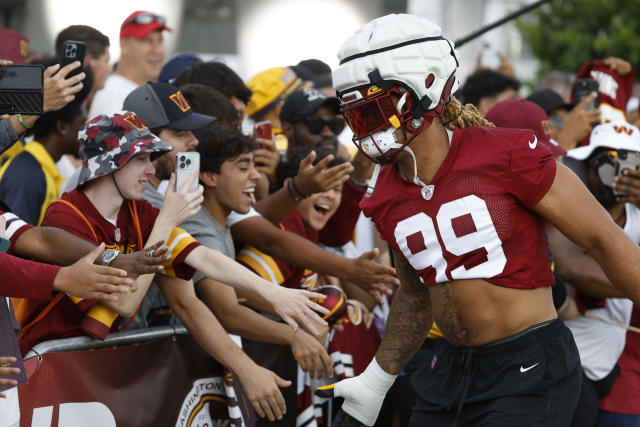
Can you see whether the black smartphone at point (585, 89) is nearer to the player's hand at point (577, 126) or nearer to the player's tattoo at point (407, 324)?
the player's hand at point (577, 126)

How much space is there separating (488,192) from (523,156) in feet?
0.64

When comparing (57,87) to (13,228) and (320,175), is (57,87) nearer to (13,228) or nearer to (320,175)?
(13,228)

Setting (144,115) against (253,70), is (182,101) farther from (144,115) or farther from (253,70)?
(253,70)

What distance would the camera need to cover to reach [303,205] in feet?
18.0

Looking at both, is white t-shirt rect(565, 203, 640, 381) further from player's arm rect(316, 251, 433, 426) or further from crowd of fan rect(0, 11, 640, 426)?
player's arm rect(316, 251, 433, 426)

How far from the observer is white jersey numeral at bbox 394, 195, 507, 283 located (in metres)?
3.48

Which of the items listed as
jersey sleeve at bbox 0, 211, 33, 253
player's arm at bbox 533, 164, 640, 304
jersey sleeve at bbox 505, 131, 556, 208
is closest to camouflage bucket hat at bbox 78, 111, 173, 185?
jersey sleeve at bbox 0, 211, 33, 253

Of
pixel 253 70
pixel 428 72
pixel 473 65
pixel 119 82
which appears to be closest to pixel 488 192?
pixel 428 72

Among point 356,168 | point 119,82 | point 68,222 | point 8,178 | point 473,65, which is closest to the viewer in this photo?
point 68,222

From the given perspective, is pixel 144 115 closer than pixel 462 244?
No

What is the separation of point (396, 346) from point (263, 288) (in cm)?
66

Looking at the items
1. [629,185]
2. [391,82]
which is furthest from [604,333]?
[391,82]

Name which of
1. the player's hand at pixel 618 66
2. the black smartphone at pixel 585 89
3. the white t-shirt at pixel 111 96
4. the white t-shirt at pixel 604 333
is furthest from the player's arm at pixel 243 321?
the player's hand at pixel 618 66

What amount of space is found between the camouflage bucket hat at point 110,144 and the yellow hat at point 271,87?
7.79 ft
